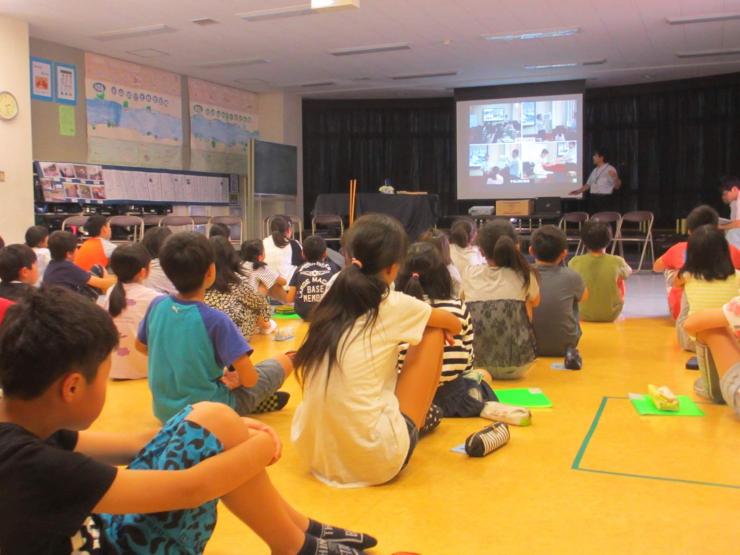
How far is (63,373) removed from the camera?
3.33ft

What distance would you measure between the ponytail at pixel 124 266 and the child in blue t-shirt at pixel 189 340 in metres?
1.07

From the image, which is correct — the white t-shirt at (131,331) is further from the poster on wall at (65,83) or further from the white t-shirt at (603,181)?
the white t-shirt at (603,181)

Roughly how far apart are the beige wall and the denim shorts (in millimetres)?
6081

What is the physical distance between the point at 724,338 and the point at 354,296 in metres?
1.39

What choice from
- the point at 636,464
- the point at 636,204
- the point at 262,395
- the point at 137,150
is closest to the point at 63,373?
the point at 262,395

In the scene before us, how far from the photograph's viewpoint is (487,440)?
2.29 meters

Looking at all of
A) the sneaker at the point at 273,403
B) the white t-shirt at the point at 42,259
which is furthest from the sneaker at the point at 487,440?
the white t-shirt at the point at 42,259

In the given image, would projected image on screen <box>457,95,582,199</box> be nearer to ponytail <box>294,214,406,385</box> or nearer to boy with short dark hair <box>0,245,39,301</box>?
boy with short dark hair <box>0,245,39,301</box>

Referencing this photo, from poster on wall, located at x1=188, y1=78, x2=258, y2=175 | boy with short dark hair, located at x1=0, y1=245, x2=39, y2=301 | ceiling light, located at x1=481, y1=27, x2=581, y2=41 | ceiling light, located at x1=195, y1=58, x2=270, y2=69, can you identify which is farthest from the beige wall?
ceiling light, located at x1=481, y1=27, x2=581, y2=41

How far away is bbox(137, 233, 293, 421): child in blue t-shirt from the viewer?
2203 millimetres

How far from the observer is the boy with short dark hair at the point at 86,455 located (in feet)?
3.11

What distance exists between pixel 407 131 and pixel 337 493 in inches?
436

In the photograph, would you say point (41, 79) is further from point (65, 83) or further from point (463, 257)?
point (463, 257)

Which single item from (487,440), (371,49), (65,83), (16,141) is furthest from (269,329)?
(65,83)
